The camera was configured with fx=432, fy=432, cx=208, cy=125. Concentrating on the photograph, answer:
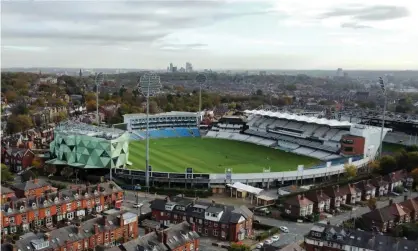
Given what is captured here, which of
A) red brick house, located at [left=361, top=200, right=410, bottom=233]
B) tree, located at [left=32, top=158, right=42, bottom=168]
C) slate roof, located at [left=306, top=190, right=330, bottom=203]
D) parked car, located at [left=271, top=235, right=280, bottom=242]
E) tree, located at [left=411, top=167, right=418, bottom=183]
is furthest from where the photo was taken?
tree, located at [left=32, top=158, right=42, bottom=168]

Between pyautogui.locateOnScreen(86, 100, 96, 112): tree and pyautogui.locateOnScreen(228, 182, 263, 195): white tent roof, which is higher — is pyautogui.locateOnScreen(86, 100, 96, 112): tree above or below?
above

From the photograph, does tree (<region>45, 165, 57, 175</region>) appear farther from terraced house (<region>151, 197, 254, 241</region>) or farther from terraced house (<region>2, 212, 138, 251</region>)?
terraced house (<region>2, 212, 138, 251</region>)

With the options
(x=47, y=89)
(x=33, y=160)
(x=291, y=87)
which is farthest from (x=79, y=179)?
(x=291, y=87)

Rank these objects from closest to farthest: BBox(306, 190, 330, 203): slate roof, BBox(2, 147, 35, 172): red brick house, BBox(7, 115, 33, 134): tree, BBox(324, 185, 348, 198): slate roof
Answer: BBox(306, 190, 330, 203): slate roof → BBox(324, 185, 348, 198): slate roof → BBox(2, 147, 35, 172): red brick house → BBox(7, 115, 33, 134): tree

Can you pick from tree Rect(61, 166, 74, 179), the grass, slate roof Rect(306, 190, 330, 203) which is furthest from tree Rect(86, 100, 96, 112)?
slate roof Rect(306, 190, 330, 203)

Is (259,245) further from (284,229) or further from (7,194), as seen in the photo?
(7,194)

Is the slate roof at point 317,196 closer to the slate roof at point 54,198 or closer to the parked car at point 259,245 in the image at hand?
the parked car at point 259,245

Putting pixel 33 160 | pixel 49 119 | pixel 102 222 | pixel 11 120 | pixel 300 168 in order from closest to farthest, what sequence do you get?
pixel 102 222 < pixel 300 168 < pixel 33 160 < pixel 11 120 < pixel 49 119

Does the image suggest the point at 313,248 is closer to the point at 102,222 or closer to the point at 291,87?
the point at 102,222
